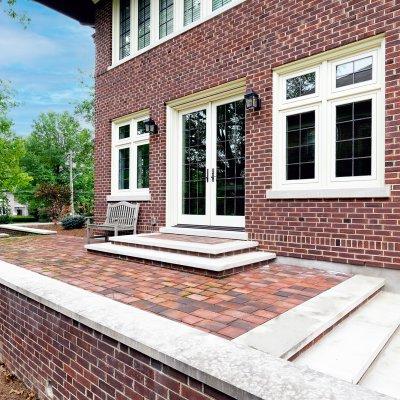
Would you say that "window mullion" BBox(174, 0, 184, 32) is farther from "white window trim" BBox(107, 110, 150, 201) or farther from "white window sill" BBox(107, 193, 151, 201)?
"white window sill" BBox(107, 193, 151, 201)

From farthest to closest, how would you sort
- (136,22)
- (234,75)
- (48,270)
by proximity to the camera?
1. (136,22)
2. (234,75)
3. (48,270)

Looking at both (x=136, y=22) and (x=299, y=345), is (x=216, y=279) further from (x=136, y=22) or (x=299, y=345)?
(x=136, y=22)

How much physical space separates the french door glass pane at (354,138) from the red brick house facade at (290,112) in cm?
1

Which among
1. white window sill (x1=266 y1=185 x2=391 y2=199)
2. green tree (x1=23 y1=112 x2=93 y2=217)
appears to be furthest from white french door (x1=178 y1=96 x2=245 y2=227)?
green tree (x1=23 y1=112 x2=93 y2=217)

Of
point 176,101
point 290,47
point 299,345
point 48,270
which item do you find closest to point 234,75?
point 290,47

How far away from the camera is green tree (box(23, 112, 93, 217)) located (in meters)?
35.6

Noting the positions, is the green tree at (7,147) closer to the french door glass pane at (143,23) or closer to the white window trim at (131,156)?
the white window trim at (131,156)

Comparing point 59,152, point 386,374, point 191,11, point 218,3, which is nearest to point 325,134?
point 386,374

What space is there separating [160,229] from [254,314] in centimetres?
430

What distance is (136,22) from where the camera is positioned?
25.3 feet

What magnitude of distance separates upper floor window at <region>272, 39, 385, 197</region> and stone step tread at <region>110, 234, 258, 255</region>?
1015mm

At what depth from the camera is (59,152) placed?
38.2m

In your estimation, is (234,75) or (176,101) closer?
(234,75)

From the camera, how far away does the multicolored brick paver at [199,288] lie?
2.62 metres
